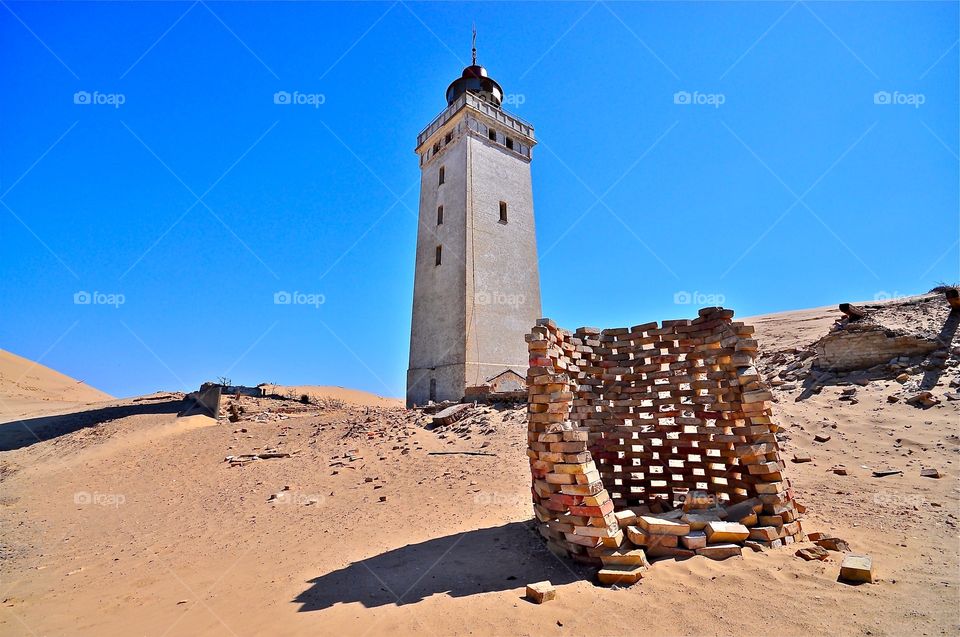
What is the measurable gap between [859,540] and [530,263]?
16896 millimetres

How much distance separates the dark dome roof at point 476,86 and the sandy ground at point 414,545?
752 inches

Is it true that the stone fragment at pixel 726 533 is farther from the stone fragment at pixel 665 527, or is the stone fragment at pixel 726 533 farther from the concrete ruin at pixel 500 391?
the concrete ruin at pixel 500 391

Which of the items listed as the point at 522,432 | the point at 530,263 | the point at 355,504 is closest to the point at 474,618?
the point at 355,504

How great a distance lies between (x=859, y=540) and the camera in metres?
5.07

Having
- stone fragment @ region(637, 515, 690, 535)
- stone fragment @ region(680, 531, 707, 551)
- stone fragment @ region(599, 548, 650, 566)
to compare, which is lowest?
stone fragment @ region(599, 548, 650, 566)

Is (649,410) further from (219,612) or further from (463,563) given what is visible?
(219,612)

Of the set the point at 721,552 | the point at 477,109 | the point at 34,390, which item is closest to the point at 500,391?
the point at 721,552

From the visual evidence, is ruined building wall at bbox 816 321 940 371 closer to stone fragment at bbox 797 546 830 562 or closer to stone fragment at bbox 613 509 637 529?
stone fragment at bbox 797 546 830 562

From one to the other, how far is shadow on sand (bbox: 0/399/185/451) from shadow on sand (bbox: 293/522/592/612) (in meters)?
14.5

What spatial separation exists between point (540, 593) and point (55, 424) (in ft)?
69.6

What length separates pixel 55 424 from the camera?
17.3 metres

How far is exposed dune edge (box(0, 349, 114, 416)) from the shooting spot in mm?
24875

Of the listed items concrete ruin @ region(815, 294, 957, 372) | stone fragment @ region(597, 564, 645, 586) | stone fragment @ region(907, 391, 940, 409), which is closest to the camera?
stone fragment @ region(597, 564, 645, 586)

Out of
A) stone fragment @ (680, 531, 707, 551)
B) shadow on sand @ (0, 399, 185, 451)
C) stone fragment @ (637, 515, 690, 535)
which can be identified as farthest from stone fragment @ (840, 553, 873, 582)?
shadow on sand @ (0, 399, 185, 451)
